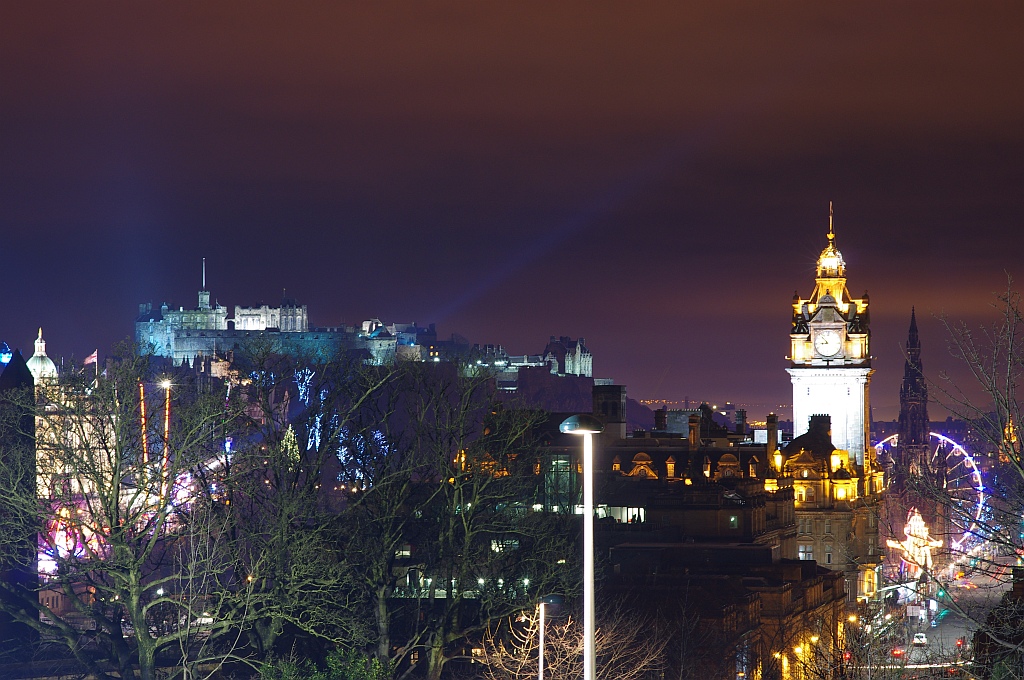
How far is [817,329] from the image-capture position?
122 meters

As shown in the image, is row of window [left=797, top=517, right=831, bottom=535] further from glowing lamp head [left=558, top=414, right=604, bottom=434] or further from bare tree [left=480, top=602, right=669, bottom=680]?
glowing lamp head [left=558, top=414, right=604, bottom=434]

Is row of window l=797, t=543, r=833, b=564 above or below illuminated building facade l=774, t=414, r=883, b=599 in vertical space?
below

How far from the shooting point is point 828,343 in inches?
4791

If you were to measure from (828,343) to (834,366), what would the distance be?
1913mm

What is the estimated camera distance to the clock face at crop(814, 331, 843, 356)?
122 meters

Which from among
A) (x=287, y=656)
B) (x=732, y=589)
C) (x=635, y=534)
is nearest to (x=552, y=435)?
(x=635, y=534)

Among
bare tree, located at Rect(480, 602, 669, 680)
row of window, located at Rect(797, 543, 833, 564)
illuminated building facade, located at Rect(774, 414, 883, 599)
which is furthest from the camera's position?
illuminated building facade, located at Rect(774, 414, 883, 599)

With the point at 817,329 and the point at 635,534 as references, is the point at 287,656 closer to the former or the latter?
the point at 635,534

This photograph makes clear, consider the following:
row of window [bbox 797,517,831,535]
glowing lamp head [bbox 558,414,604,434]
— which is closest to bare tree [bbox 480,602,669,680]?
glowing lamp head [bbox 558,414,604,434]

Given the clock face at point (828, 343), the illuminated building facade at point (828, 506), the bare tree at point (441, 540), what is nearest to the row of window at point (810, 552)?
the illuminated building facade at point (828, 506)

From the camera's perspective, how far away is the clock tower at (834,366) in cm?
11912

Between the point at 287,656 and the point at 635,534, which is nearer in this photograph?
the point at 287,656

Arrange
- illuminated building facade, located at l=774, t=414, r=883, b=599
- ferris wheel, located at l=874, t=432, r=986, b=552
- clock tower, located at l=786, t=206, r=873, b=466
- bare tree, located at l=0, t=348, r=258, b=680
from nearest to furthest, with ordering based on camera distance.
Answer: ferris wheel, located at l=874, t=432, r=986, b=552, bare tree, located at l=0, t=348, r=258, b=680, illuminated building facade, located at l=774, t=414, r=883, b=599, clock tower, located at l=786, t=206, r=873, b=466

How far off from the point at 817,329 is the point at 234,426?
81744mm
